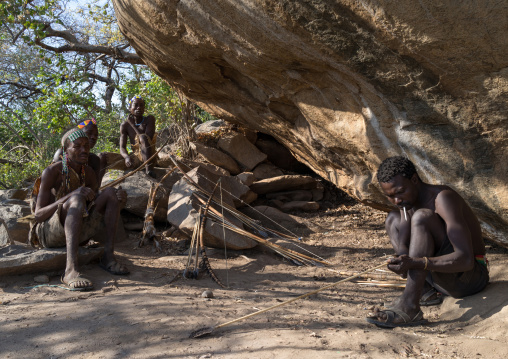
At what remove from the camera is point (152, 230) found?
4.78 meters

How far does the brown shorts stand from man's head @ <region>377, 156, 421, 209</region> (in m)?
2.37

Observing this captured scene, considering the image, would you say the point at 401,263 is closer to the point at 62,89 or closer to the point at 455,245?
the point at 455,245

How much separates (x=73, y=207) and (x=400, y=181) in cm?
240

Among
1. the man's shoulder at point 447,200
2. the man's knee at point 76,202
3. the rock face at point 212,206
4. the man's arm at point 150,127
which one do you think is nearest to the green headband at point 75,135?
the man's knee at point 76,202

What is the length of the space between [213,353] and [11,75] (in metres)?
13.9

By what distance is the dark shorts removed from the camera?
2.59m

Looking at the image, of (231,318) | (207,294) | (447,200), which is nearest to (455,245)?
(447,200)

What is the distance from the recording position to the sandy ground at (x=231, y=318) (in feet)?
7.12

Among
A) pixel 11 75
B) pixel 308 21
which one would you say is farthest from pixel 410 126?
pixel 11 75

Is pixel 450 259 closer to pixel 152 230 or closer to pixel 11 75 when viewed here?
pixel 152 230

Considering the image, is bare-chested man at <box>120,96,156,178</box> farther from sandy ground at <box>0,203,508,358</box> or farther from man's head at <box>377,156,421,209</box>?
man's head at <box>377,156,421,209</box>

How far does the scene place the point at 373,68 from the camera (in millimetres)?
3244

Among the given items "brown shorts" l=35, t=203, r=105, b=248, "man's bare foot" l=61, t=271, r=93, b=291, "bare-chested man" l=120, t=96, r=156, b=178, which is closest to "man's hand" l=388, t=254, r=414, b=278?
"man's bare foot" l=61, t=271, r=93, b=291

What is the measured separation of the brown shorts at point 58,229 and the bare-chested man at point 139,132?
2523 mm
